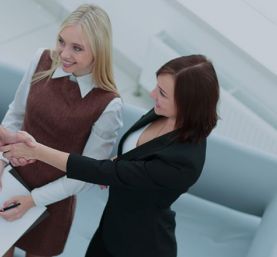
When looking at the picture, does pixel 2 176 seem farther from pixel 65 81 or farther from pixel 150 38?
pixel 150 38

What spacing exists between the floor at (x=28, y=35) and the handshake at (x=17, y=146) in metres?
2.04

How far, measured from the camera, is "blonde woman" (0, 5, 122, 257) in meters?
2.04

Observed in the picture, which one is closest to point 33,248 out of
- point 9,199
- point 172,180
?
point 9,199

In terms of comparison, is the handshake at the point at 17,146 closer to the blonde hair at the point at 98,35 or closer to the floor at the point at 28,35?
the blonde hair at the point at 98,35

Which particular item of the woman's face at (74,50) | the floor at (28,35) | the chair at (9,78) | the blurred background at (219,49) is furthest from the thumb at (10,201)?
the floor at (28,35)

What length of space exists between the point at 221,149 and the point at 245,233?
50cm

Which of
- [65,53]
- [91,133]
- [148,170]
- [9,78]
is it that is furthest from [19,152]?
[9,78]

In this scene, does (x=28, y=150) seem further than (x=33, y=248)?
No

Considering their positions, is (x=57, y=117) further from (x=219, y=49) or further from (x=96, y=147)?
(x=219, y=49)

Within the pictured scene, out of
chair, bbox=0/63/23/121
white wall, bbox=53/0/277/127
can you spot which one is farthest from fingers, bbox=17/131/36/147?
white wall, bbox=53/0/277/127

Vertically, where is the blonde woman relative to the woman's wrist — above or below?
above

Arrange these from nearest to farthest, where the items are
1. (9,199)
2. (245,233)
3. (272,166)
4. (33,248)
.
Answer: (9,199) < (33,248) < (272,166) < (245,233)

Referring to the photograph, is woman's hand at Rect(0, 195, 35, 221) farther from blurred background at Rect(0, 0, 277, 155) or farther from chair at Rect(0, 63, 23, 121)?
blurred background at Rect(0, 0, 277, 155)

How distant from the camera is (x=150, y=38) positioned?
3.79m
